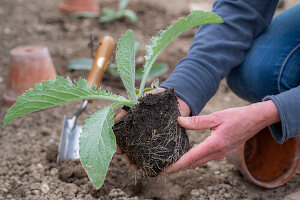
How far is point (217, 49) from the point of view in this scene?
4.67 feet

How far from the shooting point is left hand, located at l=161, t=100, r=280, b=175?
1.09 m

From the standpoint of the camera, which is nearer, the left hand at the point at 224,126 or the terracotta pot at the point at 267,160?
the left hand at the point at 224,126

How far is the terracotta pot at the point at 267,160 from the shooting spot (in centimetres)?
142

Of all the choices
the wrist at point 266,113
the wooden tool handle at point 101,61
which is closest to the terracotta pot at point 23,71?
the wooden tool handle at point 101,61

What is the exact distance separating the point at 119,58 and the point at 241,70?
2.12 feet

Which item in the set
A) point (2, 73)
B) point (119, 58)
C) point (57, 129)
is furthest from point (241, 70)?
point (2, 73)

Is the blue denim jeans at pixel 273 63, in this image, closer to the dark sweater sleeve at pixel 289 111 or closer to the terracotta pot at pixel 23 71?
the dark sweater sleeve at pixel 289 111

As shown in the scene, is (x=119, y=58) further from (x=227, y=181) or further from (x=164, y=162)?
(x=227, y=181)

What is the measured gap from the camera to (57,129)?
182cm

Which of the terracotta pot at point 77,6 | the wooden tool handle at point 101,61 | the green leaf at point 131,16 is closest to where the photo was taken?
the wooden tool handle at point 101,61

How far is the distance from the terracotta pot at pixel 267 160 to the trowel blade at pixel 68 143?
658 mm

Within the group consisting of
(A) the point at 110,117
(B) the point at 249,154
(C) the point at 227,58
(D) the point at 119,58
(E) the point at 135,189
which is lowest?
(B) the point at 249,154

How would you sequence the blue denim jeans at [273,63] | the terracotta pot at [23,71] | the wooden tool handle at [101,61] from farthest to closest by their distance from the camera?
the terracotta pot at [23,71], the wooden tool handle at [101,61], the blue denim jeans at [273,63]

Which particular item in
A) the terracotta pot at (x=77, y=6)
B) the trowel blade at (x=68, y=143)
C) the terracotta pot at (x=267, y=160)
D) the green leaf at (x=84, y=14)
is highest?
the terracotta pot at (x=77, y=6)
